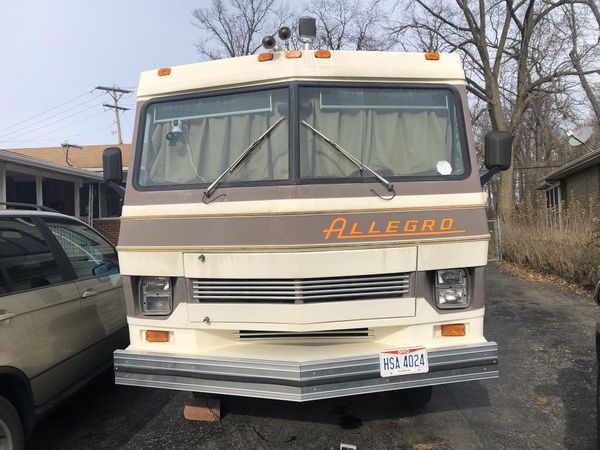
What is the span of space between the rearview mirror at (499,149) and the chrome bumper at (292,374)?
148cm

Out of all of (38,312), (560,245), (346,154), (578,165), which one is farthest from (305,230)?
(578,165)

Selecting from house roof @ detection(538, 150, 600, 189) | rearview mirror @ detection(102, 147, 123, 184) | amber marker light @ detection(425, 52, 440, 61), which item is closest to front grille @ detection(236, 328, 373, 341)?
rearview mirror @ detection(102, 147, 123, 184)

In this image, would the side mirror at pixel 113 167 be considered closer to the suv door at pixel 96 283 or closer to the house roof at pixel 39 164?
the suv door at pixel 96 283

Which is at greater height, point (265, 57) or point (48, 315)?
point (265, 57)

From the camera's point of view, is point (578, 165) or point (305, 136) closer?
point (305, 136)

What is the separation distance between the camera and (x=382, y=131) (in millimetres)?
3760

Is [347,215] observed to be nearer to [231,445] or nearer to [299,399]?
[299,399]

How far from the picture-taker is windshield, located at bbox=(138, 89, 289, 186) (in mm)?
3598

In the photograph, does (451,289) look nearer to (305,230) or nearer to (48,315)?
(305,230)

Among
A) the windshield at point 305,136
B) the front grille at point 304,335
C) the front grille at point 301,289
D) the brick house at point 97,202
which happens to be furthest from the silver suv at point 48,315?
the brick house at point 97,202

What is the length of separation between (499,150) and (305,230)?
5.94ft

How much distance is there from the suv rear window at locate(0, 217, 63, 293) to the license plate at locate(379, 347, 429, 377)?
2473 mm

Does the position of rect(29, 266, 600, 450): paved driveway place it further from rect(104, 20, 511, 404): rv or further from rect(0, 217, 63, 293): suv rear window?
rect(0, 217, 63, 293): suv rear window

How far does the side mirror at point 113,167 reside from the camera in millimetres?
4312
